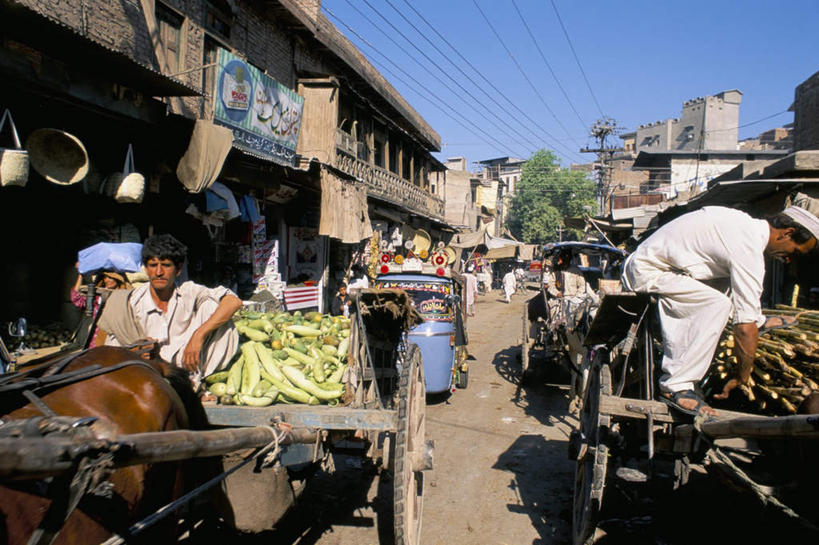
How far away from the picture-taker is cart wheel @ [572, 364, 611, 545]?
10.9ft

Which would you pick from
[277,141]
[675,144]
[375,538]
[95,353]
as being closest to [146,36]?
[277,141]

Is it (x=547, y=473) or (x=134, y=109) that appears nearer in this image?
(x=547, y=473)

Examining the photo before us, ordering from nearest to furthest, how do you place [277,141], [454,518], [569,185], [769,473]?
1. [769,473]
2. [454,518]
3. [277,141]
4. [569,185]

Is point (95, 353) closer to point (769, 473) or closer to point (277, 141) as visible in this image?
point (769, 473)

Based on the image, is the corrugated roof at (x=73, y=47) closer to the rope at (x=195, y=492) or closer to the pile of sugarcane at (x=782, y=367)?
the rope at (x=195, y=492)

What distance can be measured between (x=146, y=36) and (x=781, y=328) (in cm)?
989

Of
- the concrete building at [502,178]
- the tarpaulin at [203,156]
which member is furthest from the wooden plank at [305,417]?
the concrete building at [502,178]

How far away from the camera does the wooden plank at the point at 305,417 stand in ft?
10.3

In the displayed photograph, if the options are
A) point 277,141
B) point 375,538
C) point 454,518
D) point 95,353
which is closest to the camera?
point 95,353

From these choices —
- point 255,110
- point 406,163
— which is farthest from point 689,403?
point 406,163

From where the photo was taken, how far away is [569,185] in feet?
181

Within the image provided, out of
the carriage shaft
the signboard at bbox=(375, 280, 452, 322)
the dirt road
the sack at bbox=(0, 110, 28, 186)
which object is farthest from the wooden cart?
the sack at bbox=(0, 110, 28, 186)

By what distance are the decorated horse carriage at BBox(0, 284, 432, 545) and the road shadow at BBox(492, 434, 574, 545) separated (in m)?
1.24

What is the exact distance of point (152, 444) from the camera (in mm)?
1769
